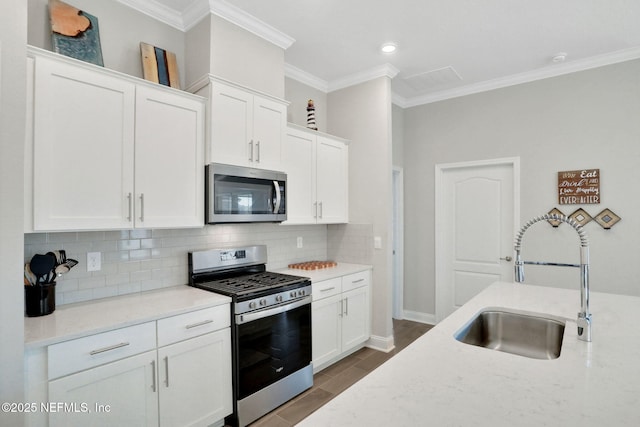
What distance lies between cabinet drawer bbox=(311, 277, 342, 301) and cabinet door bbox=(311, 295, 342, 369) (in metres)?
0.04

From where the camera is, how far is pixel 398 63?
3.48m

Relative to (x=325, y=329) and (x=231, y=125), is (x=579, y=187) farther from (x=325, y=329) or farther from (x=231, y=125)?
(x=231, y=125)

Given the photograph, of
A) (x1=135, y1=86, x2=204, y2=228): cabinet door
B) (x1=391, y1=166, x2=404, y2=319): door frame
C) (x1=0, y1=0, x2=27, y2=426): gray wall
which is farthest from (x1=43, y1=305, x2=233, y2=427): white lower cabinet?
(x1=391, y1=166, x2=404, y2=319): door frame

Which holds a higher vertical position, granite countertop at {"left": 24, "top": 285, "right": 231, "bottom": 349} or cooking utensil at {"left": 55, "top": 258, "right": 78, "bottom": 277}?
cooking utensil at {"left": 55, "top": 258, "right": 78, "bottom": 277}

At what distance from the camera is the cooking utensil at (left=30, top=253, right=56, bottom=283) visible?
1.70 m

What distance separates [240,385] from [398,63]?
330 cm

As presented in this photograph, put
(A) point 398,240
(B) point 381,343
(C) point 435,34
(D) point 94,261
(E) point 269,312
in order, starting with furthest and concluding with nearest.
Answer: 1. (A) point 398,240
2. (B) point 381,343
3. (C) point 435,34
4. (E) point 269,312
5. (D) point 94,261

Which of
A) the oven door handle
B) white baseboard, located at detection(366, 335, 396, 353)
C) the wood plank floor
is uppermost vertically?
the oven door handle

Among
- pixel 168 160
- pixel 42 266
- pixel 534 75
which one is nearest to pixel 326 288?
pixel 168 160

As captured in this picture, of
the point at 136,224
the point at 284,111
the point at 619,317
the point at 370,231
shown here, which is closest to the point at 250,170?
the point at 284,111

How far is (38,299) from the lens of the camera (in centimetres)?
174

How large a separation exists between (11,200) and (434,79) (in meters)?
3.93

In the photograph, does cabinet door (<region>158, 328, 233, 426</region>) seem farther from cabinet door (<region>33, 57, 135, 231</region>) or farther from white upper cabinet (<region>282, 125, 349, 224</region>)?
white upper cabinet (<region>282, 125, 349, 224</region>)

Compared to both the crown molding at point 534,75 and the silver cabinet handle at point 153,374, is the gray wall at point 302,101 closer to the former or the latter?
the crown molding at point 534,75
